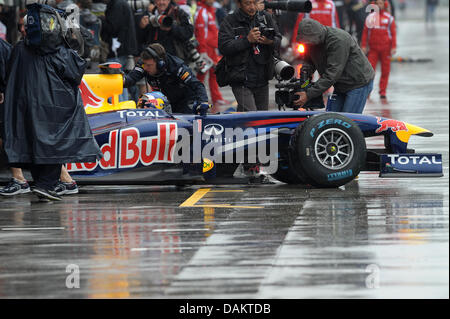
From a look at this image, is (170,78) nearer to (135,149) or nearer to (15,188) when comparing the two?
(135,149)

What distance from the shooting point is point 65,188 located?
10531 mm

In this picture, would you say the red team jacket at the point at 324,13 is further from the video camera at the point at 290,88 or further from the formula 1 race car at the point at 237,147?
the formula 1 race car at the point at 237,147

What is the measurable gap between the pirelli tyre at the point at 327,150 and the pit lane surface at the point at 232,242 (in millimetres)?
158

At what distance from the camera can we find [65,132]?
1016 centimetres

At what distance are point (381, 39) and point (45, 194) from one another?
12917 millimetres

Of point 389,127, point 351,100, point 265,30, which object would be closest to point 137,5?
point 265,30

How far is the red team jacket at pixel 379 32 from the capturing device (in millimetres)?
21844

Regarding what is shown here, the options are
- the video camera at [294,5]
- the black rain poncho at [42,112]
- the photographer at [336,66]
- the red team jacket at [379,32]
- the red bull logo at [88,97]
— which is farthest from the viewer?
the red team jacket at [379,32]

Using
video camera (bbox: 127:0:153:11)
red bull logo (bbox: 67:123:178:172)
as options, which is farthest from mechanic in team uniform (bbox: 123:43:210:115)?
video camera (bbox: 127:0:153:11)

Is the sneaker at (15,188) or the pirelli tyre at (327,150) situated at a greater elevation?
the pirelli tyre at (327,150)

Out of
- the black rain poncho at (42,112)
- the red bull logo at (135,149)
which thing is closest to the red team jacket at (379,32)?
the red bull logo at (135,149)

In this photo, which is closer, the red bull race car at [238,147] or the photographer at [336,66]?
the red bull race car at [238,147]

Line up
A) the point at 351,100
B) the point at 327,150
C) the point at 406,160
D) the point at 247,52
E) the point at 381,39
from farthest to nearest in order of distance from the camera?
the point at 381,39 < the point at 247,52 < the point at 351,100 < the point at 406,160 < the point at 327,150

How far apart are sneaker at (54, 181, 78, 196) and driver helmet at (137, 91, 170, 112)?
110 centimetres
